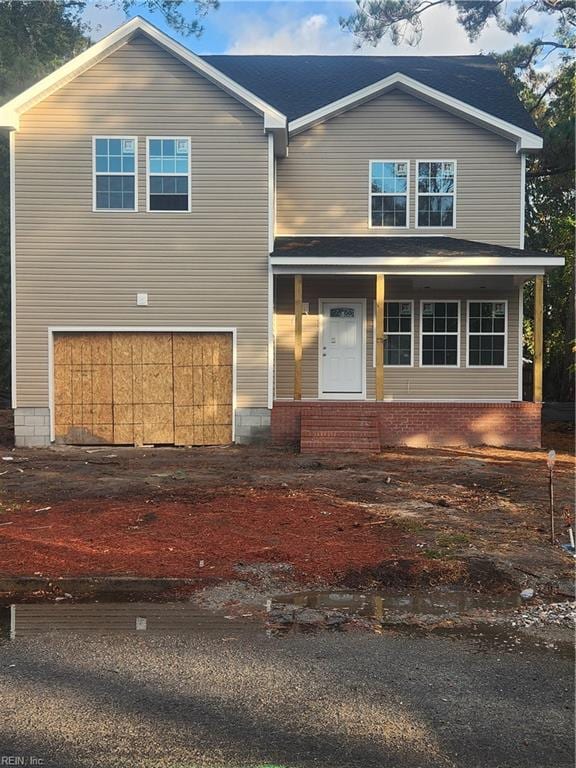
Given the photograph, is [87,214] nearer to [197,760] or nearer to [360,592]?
[360,592]

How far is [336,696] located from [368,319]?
505 inches

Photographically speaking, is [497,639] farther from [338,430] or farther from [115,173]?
[115,173]

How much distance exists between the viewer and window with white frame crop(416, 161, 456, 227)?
631 inches

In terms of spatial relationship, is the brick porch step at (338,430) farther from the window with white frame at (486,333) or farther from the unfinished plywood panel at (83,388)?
the unfinished plywood panel at (83,388)

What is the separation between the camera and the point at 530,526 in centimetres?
786

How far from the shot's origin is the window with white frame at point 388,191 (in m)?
16.1

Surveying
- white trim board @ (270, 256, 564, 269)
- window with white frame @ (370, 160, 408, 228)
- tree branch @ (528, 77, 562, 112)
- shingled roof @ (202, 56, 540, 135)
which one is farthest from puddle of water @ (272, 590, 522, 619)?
tree branch @ (528, 77, 562, 112)

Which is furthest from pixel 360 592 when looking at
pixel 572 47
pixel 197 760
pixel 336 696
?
pixel 572 47

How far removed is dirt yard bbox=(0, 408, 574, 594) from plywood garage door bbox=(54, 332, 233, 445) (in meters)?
1.50

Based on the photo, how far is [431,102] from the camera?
52.1 ft

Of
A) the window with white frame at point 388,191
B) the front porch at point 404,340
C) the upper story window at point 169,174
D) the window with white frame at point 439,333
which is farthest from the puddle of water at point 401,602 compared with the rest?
the window with white frame at point 388,191

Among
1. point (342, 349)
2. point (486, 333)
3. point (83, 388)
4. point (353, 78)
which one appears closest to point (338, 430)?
point (342, 349)

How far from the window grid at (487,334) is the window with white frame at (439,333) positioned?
0.31 metres

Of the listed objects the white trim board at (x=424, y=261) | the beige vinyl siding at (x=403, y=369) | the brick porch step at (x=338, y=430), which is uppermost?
the white trim board at (x=424, y=261)
